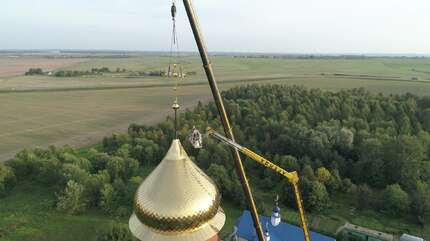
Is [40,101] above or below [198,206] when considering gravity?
below

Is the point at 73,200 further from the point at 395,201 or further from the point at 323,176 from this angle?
the point at 395,201

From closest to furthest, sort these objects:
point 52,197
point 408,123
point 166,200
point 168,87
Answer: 1. point 166,200
2. point 52,197
3. point 408,123
4. point 168,87

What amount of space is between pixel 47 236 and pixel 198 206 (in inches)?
1054

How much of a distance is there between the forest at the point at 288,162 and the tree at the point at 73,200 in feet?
0.30

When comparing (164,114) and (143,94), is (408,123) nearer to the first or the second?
(164,114)

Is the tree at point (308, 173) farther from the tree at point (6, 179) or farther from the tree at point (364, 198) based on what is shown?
the tree at point (6, 179)

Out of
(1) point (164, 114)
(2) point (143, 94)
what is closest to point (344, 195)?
(1) point (164, 114)

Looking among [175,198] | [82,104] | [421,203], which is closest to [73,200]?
[175,198]

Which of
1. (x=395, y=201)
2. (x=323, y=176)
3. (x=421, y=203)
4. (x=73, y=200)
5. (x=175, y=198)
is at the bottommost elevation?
(x=73, y=200)

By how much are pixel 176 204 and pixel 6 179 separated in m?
37.3

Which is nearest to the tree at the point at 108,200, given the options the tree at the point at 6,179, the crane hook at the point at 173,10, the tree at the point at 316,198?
the tree at the point at 6,179

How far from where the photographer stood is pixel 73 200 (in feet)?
116

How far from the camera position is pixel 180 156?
33.8 ft

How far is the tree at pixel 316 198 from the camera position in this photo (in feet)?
118
